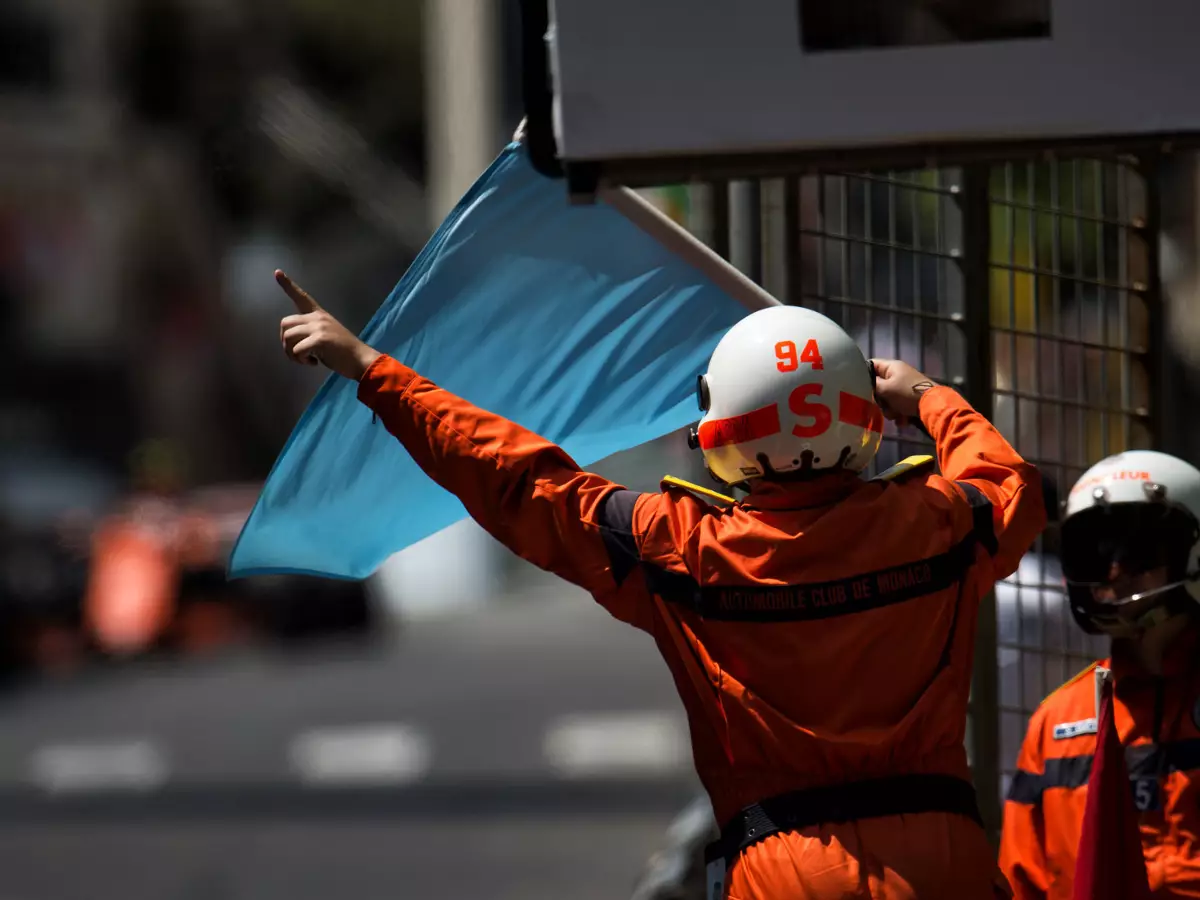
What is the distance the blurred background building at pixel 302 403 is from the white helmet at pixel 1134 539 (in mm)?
683

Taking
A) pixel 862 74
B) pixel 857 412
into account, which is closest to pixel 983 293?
pixel 862 74

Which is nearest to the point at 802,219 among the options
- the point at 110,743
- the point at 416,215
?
the point at 110,743

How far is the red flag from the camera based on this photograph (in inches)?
140

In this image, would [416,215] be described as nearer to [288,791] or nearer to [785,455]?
[288,791]

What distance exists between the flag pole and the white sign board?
50 cm

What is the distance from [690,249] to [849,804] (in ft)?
4.36

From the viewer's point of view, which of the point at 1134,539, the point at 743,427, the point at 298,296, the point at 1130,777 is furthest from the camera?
the point at 1134,539

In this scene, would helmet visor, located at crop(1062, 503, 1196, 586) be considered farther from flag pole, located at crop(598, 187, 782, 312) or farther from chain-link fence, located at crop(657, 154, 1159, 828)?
flag pole, located at crop(598, 187, 782, 312)

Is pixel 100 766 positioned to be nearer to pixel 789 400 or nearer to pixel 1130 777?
pixel 1130 777

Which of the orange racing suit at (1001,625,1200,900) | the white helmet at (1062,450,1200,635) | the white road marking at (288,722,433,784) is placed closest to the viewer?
the orange racing suit at (1001,625,1200,900)

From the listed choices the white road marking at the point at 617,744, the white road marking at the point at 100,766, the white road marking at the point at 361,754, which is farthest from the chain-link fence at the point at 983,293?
the white road marking at the point at 100,766

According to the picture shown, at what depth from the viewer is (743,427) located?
3426mm

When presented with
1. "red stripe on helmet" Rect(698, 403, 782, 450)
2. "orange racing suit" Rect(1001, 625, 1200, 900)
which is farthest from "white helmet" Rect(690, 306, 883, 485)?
"orange racing suit" Rect(1001, 625, 1200, 900)

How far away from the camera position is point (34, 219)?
3325cm
